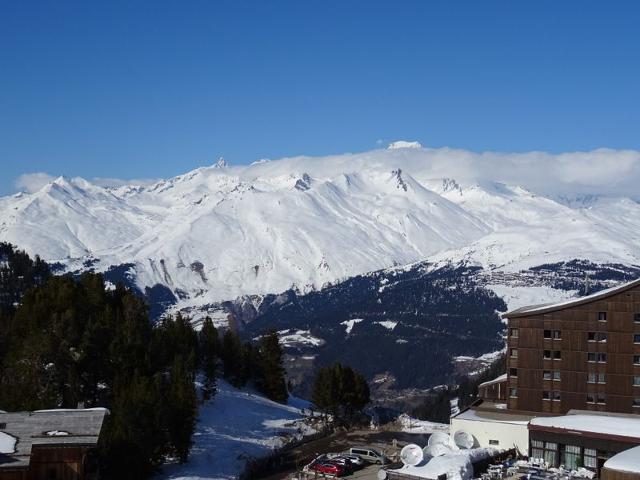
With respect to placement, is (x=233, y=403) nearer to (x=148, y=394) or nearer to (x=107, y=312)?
(x=107, y=312)

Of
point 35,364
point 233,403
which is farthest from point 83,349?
point 233,403

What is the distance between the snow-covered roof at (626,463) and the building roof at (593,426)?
7.18 meters

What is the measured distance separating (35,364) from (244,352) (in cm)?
4161

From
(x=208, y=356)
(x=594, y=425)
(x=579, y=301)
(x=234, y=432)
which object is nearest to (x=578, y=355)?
(x=579, y=301)

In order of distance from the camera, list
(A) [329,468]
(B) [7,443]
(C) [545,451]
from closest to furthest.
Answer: (B) [7,443] → (A) [329,468] → (C) [545,451]

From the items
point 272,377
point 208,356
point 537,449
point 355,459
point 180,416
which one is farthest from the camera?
point 272,377

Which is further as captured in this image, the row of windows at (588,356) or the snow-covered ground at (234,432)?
the row of windows at (588,356)

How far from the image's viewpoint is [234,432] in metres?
71.8

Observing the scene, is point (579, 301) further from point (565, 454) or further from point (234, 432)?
point (234, 432)

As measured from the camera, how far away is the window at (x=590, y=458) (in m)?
53.7

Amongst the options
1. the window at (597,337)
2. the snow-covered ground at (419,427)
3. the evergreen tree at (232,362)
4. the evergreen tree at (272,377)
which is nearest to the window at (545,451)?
the window at (597,337)

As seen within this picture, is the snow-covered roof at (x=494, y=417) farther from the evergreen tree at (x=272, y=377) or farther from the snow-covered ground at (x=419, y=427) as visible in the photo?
the evergreen tree at (x=272, y=377)

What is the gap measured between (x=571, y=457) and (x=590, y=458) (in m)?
1.38

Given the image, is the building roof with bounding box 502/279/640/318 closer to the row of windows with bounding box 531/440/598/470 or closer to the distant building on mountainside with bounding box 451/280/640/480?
the distant building on mountainside with bounding box 451/280/640/480
